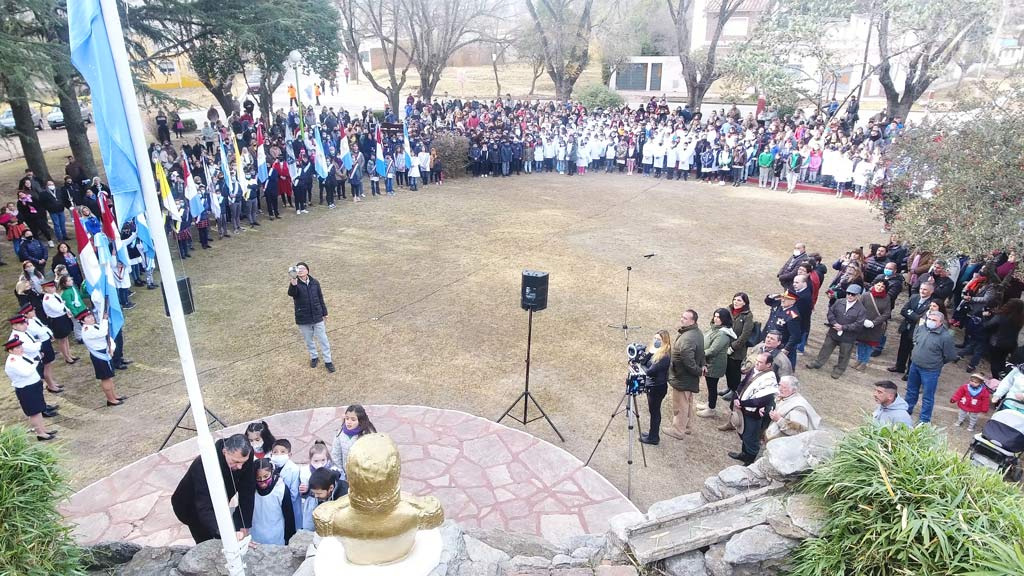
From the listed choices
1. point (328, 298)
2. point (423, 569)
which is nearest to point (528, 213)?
point (328, 298)

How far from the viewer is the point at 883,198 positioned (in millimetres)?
11094

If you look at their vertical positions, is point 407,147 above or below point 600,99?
below

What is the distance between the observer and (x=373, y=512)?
2521 mm

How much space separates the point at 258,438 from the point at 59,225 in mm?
11970

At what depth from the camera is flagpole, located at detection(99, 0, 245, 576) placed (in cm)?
386

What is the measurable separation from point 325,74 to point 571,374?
20.5m

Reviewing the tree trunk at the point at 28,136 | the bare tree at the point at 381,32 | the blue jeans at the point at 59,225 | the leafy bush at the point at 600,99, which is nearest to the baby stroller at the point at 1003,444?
→ the blue jeans at the point at 59,225

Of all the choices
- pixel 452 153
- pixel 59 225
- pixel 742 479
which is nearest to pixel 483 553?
pixel 742 479

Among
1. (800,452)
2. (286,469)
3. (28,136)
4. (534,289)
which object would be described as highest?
(28,136)

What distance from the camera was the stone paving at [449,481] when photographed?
19.6 ft

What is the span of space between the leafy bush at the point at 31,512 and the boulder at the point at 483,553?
2596 millimetres

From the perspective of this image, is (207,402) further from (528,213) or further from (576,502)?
(528,213)

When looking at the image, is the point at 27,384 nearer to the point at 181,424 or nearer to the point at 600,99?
the point at 181,424

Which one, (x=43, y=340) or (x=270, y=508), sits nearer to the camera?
(x=270, y=508)
